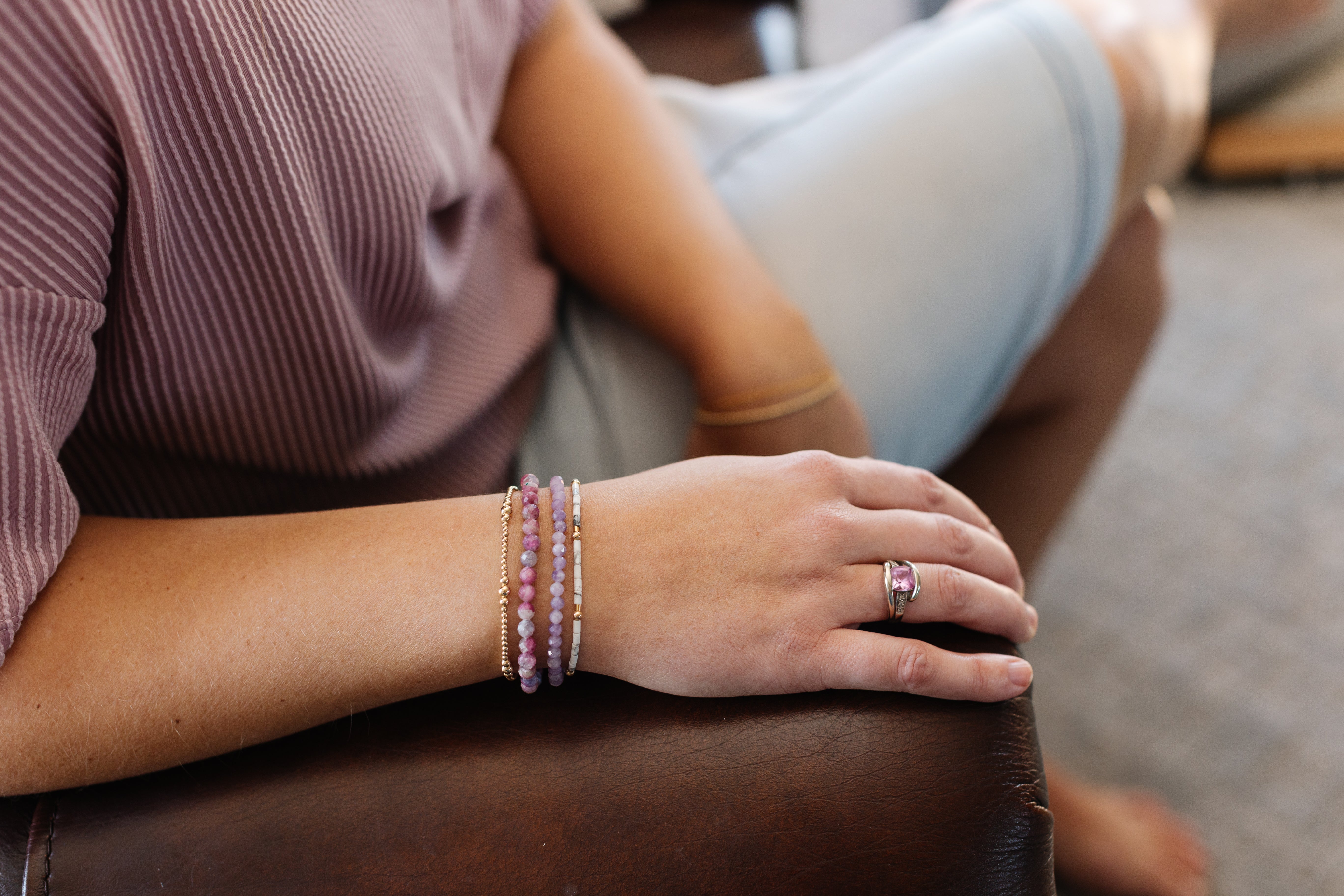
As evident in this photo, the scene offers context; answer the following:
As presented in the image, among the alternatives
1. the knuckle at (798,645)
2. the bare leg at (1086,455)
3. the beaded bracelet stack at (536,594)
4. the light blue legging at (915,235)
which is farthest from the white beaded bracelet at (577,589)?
the bare leg at (1086,455)

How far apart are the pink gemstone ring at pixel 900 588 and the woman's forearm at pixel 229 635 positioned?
0.20 meters

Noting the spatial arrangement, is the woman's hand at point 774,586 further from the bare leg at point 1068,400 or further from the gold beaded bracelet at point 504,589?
the bare leg at point 1068,400

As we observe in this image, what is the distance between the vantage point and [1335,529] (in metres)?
1.30

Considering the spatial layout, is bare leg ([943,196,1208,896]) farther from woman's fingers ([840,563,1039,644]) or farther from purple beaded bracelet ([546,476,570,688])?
purple beaded bracelet ([546,476,570,688])

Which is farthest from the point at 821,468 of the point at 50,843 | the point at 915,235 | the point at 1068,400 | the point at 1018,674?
the point at 1068,400

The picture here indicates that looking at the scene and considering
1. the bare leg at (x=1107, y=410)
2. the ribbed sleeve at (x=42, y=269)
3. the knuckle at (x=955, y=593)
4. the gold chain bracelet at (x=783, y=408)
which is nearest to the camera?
the ribbed sleeve at (x=42, y=269)

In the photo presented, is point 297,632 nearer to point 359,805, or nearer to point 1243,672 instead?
point 359,805

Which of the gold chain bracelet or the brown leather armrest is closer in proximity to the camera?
the brown leather armrest

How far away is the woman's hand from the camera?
479mm

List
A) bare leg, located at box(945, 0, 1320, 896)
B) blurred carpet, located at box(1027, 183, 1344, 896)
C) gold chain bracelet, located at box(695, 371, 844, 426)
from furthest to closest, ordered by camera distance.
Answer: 1. blurred carpet, located at box(1027, 183, 1344, 896)
2. bare leg, located at box(945, 0, 1320, 896)
3. gold chain bracelet, located at box(695, 371, 844, 426)

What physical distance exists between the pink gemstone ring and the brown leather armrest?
0.05 m

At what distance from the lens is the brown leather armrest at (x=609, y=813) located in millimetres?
446

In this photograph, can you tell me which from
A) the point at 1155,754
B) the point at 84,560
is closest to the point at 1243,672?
the point at 1155,754

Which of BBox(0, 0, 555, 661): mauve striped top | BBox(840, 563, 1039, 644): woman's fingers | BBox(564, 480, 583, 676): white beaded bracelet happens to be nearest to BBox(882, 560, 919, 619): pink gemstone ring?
BBox(840, 563, 1039, 644): woman's fingers
